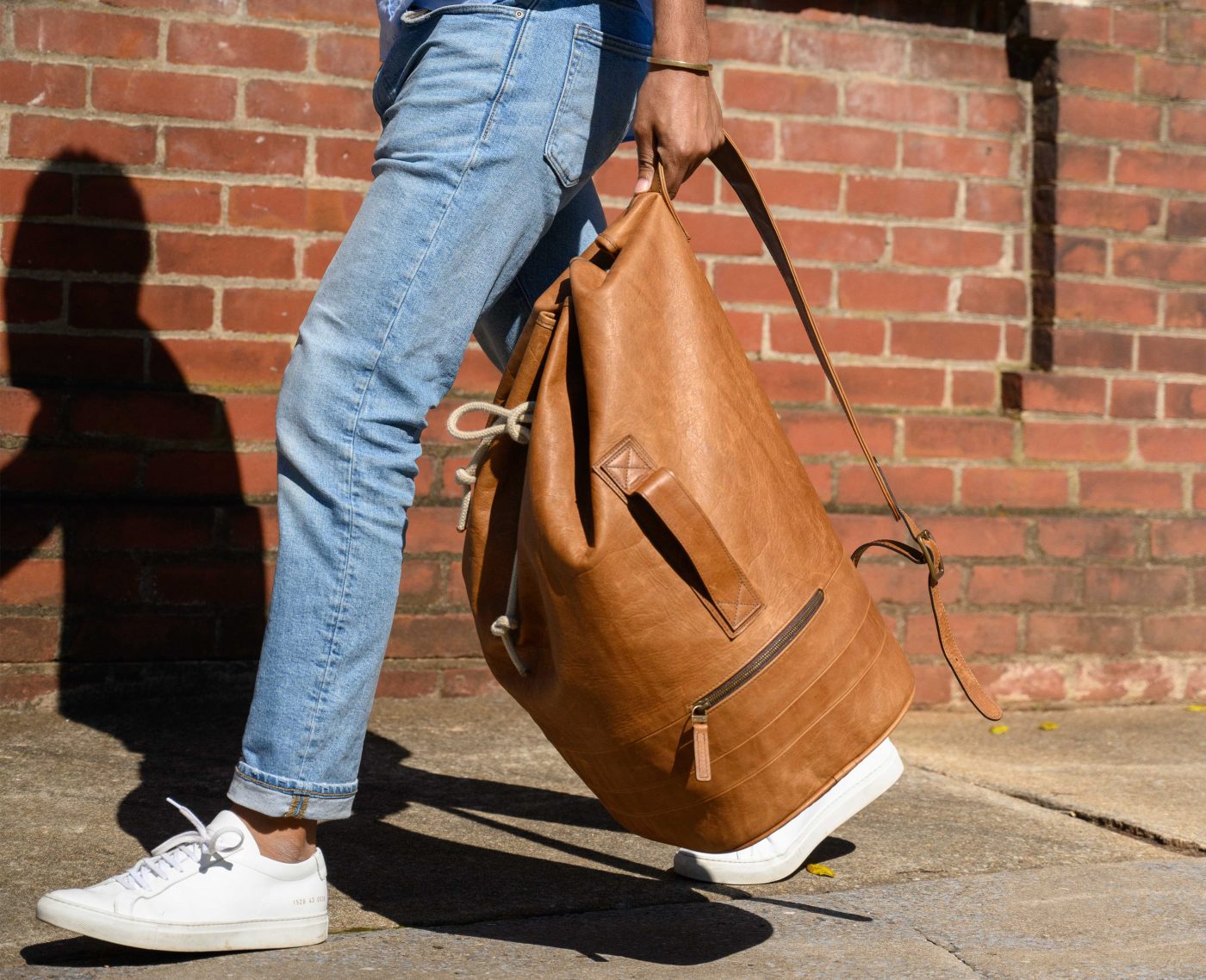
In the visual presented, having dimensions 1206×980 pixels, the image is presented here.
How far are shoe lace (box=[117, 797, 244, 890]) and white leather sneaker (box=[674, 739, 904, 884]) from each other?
0.67 m

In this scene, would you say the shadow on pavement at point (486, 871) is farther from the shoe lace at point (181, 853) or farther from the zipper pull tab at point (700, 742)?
the zipper pull tab at point (700, 742)

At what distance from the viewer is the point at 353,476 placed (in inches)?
66.5

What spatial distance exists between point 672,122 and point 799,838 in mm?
1029

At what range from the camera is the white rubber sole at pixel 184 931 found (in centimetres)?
160

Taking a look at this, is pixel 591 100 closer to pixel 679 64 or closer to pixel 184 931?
pixel 679 64

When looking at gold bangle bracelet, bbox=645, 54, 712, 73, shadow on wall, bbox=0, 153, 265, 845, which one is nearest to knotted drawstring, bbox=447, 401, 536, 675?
gold bangle bracelet, bbox=645, 54, 712, 73

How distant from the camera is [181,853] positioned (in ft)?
5.54

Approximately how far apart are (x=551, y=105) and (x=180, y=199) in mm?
1479

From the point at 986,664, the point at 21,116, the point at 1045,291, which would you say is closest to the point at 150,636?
the point at 21,116

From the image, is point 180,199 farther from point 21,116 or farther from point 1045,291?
point 1045,291

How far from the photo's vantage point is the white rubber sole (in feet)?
5.25

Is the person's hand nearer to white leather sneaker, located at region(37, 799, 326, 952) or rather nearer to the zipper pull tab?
the zipper pull tab

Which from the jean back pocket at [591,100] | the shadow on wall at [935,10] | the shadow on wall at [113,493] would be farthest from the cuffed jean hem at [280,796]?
the shadow on wall at [935,10]

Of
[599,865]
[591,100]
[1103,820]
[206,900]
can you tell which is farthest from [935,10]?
[206,900]
